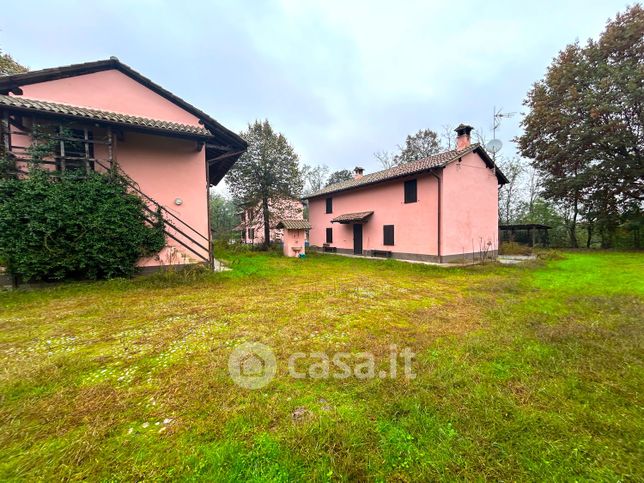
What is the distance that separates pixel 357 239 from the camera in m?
15.8

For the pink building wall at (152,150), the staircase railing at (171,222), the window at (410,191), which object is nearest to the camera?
the staircase railing at (171,222)

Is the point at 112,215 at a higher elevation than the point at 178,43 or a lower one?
lower

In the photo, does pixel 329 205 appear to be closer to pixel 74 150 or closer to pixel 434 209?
pixel 434 209

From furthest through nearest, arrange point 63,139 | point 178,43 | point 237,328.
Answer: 1. point 178,43
2. point 63,139
3. point 237,328

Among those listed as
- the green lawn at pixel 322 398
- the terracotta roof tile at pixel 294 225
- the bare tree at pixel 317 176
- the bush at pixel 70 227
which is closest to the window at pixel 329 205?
the terracotta roof tile at pixel 294 225

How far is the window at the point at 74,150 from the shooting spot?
6.24m

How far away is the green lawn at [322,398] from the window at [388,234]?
9.19 meters

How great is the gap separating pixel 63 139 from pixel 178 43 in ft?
30.6

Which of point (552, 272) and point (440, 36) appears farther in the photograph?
point (440, 36)

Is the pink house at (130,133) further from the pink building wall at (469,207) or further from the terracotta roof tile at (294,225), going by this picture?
the pink building wall at (469,207)

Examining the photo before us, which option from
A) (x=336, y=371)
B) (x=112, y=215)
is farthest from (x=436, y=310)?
(x=112, y=215)

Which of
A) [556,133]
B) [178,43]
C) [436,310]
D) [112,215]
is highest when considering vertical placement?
[178,43]

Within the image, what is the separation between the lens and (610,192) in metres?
16.9

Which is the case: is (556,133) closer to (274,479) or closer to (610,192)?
(610,192)
